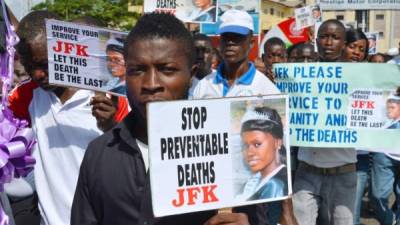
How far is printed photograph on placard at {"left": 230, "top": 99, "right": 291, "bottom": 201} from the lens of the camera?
2.30 meters

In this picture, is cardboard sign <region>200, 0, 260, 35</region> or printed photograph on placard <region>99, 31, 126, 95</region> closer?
printed photograph on placard <region>99, 31, 126, 95</region>

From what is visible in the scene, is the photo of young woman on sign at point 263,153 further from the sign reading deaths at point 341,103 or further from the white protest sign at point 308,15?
the white protest sign at point 308,15

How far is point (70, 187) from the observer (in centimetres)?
312

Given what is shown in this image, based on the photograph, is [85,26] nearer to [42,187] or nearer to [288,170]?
[42,187]

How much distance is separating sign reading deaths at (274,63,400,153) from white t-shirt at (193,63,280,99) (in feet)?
1.21

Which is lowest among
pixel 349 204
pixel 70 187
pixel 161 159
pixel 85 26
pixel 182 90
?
pixel 349 204

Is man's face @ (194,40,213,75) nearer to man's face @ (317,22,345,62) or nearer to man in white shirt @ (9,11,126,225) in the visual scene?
man's face @ (317,22,345,62)

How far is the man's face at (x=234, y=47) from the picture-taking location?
4805 mm

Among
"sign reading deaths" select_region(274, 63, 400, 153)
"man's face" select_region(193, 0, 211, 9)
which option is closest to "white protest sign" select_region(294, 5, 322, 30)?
"man's face" select_region(193, 0, 211, 9)

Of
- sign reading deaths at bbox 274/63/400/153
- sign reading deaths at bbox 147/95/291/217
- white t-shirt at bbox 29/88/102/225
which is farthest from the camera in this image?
sign reading deaths at bbox 274/63/400/153

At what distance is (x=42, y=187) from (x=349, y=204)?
106 inches

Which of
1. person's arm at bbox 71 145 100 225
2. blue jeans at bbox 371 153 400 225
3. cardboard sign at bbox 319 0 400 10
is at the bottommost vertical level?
blue jeans at bbox 371 153 400 225

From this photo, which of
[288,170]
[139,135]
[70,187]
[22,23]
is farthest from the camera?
[22,23]

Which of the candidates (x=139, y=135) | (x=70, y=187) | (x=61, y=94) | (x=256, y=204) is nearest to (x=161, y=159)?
(x=139, y=135)
